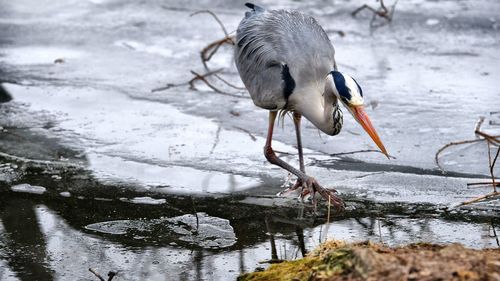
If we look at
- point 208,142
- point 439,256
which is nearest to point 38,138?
point 208,142

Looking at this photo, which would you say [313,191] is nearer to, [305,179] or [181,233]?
[305,179]

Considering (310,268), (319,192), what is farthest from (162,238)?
(310,268)

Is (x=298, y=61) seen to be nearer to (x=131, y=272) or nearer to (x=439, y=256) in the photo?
(x=131, y=272)

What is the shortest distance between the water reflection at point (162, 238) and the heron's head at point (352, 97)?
575mm

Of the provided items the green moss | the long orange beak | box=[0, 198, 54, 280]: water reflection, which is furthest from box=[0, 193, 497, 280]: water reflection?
the long orange beak

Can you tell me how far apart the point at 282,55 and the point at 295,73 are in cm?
18

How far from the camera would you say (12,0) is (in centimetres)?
1154

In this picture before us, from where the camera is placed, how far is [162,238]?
520 cm

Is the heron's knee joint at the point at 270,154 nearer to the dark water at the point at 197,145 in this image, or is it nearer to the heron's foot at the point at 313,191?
the dark water at the point at 197,145

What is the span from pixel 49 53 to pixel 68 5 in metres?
1.96

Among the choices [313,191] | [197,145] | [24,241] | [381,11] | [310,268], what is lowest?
[24,241]

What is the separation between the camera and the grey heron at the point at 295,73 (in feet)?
20.0

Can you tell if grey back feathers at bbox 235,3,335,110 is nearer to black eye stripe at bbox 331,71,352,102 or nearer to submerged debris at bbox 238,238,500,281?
black eye stripe at bbox 331,71,352,102

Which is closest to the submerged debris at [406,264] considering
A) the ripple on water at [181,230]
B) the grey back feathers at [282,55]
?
the ripple on water at [181,230]
